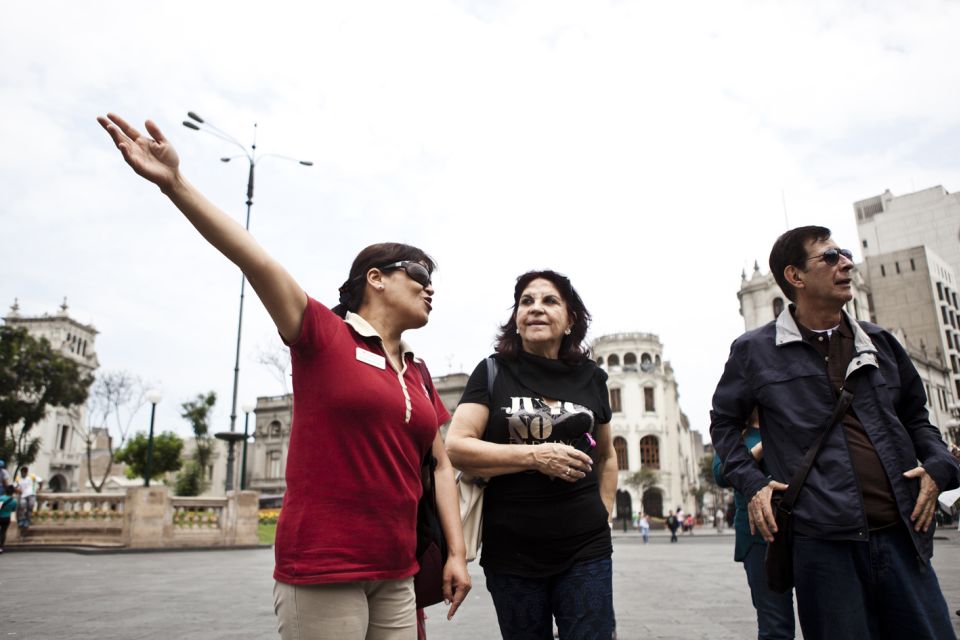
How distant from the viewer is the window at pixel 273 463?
56.5 metres

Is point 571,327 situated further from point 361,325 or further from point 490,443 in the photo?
point 361,325

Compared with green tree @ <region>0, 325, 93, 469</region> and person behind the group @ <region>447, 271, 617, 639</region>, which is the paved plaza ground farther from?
green tree @ <region>0, 325, 93, 469</region>

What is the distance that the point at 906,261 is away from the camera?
60812 mm

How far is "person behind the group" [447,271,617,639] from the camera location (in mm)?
2629

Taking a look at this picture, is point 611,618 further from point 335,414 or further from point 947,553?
point 947,553

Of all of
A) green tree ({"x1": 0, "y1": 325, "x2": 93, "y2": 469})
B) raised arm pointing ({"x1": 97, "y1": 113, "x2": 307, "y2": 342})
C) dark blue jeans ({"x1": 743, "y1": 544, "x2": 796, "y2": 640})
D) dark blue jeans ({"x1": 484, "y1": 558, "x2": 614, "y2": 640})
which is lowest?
dark blue jeans ({"x1": 743, "y1": 544, "x2": 796, "y2": 640})

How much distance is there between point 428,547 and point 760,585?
8.22ft

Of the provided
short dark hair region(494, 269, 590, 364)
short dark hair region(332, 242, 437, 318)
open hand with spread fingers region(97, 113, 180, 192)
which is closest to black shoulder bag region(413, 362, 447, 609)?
short dark hair region(332, 242, 437, 318)

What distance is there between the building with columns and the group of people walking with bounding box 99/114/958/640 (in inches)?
2260

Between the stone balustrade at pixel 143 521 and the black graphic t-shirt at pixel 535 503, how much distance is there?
54.0 ft

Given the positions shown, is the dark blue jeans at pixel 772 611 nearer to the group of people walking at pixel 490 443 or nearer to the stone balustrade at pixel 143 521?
the group of people walking at pixel 490 443

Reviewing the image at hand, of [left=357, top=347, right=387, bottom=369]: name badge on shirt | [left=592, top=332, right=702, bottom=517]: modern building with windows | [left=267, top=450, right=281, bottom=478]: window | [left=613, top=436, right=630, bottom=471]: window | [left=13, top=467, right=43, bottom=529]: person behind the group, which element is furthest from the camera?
[left=267, top=450, right=281, bottom=478]: window

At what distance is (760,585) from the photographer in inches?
154

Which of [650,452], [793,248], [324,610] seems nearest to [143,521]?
[324,610]
